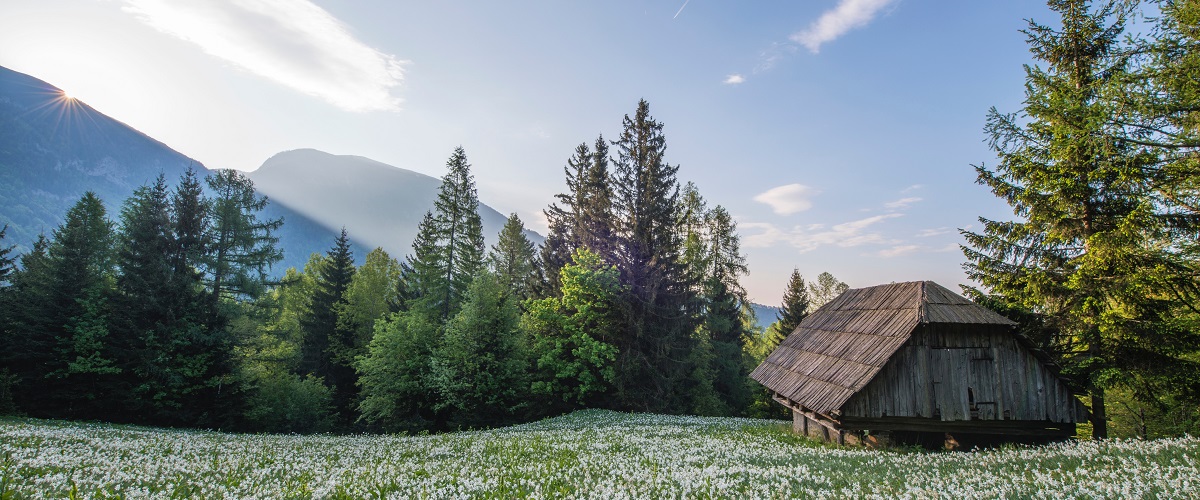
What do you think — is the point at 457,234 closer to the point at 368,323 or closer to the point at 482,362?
the point at 482,362

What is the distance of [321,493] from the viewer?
21.0ft

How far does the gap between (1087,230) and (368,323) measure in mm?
45910

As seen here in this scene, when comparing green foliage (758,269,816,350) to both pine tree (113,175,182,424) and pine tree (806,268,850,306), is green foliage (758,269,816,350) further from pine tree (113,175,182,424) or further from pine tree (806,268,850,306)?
pine tree (113,175,182,424)

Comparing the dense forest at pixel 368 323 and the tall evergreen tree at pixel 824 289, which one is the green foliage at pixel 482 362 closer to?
the dense forest at pixel 368 323

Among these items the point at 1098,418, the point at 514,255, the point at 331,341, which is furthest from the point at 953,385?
the point at 331,341

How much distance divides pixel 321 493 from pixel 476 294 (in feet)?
82.8

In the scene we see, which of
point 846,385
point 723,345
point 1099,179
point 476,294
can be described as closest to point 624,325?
point 476,294

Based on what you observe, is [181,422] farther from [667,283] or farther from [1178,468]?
[1178,468]

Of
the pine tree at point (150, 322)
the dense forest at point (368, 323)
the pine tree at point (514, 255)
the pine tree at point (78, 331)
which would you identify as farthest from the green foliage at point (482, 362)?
the pine tree at point (78, 331)

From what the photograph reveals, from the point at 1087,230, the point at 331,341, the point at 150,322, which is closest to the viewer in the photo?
the point at 1087,230

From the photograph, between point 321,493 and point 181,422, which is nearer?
point 321,493

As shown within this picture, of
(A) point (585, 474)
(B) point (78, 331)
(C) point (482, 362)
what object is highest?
(B) point (78, 331)

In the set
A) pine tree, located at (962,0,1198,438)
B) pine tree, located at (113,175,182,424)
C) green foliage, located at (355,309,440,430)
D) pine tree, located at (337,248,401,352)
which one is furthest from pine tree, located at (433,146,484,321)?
pine tree, located at (962,0,1198,438)

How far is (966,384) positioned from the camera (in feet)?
48.6
